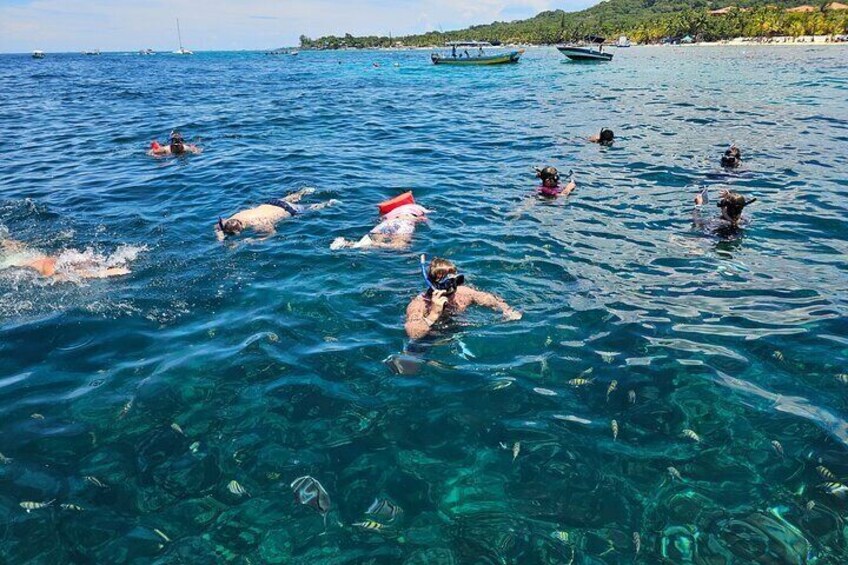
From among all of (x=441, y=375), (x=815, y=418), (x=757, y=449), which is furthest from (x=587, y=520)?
(x=815, y=418)

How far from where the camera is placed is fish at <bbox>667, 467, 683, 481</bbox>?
4.30m

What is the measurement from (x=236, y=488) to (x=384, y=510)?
1300 mm

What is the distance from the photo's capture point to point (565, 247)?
9078mm

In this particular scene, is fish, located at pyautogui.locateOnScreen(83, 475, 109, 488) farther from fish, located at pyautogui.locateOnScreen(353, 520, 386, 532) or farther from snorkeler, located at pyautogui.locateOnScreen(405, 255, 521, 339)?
snorkeler, located at pyautogui.locateOnScreen(405, 255, 521, 339)

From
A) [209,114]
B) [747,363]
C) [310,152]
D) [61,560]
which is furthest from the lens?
[209,114]

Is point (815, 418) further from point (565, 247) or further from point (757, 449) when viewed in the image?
point (565, 247)

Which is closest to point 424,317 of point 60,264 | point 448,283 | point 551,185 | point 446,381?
point 448,283

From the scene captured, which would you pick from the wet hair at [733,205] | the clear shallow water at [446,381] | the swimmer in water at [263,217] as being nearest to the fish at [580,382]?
the clear shallow water at [446,381]

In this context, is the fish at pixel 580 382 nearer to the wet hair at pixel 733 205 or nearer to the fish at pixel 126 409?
the fish at pixel 126 409

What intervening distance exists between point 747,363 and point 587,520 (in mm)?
3105

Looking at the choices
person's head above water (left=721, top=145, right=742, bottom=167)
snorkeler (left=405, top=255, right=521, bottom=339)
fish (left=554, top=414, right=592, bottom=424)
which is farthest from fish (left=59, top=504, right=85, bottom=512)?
person's head above water (left=721, top=145, right=742, bottom=167)

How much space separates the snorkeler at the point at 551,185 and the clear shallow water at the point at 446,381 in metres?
0.54

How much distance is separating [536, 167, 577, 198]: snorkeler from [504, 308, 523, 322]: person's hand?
5465mm

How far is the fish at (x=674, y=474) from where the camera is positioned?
4297 millimetres
